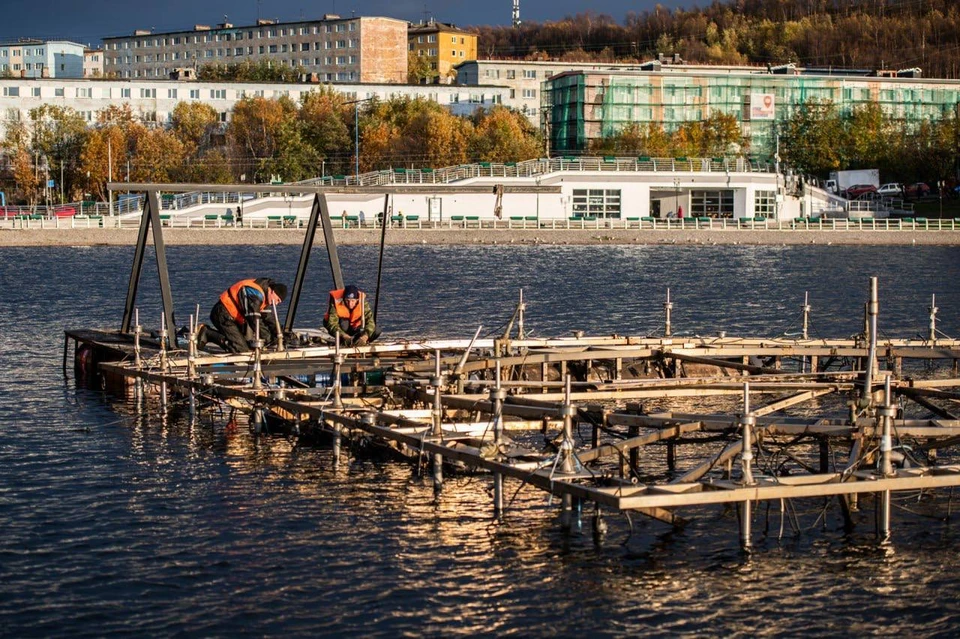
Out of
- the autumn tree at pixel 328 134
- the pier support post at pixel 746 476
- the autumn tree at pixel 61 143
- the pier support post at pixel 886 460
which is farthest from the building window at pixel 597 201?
the pier support post at pixel 746 476

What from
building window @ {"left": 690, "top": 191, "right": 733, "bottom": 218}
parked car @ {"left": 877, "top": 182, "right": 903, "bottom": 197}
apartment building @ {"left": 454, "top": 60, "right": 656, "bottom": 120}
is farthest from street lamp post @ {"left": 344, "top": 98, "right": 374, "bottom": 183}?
parked car @ {"left": 877, "top": 182, "right": 903, "bottom": 197}

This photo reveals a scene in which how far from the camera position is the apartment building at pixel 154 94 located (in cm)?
15238

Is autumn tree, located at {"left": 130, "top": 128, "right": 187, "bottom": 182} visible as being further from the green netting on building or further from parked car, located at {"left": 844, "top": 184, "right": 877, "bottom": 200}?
parked car, located at {"left": 844, "top": 184, "right": 877, "bottom": 200}

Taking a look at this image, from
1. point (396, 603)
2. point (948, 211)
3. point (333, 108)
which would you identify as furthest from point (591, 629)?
point (333, 108)

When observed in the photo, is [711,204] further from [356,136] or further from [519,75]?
[519,75]

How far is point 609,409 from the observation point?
86.0 feet

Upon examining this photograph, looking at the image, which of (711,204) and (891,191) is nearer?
(711,204)

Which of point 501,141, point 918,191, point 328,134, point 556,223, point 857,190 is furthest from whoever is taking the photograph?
point 328,134

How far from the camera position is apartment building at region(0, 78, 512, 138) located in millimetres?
152375

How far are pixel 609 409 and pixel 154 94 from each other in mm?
137540

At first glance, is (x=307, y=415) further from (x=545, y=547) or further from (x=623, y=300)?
(x=623, y=300)

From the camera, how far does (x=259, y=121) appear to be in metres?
151

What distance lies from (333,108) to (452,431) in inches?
5157

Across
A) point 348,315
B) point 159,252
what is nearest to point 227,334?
point 159,252
